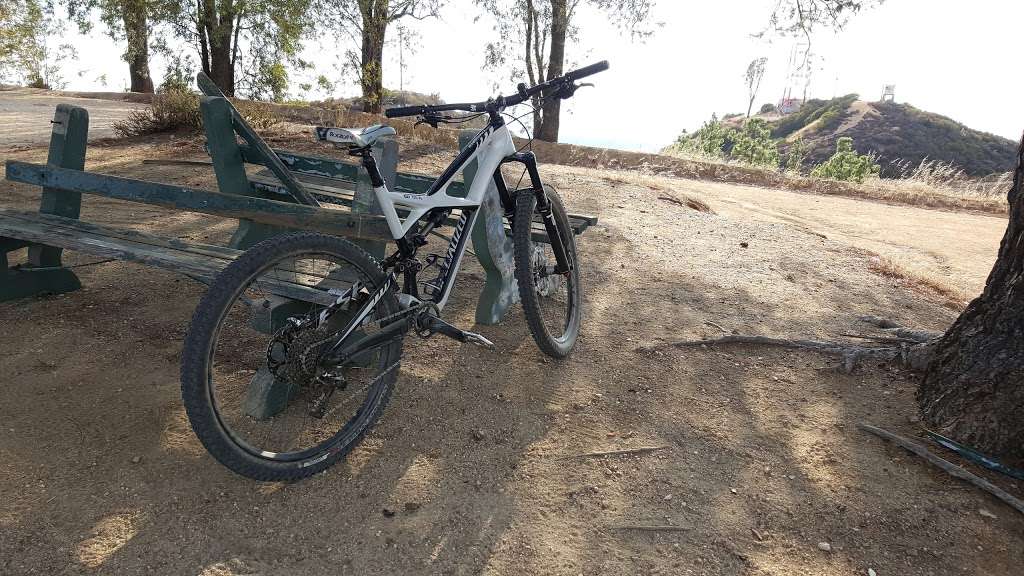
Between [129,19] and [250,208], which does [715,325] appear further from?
[129,19]

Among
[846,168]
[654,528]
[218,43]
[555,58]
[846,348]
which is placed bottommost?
[654,528]

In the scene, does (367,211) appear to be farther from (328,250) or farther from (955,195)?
(955,195)

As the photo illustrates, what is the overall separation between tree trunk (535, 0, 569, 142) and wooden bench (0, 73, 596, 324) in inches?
478

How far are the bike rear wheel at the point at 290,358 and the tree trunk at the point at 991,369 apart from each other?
7.69 ft

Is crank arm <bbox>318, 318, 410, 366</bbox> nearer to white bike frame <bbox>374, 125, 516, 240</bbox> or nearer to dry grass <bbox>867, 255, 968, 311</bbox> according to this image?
white bike frame <bbox>374, 125, 516, 240</bbox>

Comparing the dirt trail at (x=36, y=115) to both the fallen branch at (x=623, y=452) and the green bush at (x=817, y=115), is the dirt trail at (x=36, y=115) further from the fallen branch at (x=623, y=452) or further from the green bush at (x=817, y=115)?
the green bush at (x=817, y=115)

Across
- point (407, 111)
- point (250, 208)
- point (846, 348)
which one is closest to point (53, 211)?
point (250, 208)

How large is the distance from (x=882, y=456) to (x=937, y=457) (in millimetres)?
192

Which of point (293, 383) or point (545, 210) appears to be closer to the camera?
point (293, 383)

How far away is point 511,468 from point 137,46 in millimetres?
17545

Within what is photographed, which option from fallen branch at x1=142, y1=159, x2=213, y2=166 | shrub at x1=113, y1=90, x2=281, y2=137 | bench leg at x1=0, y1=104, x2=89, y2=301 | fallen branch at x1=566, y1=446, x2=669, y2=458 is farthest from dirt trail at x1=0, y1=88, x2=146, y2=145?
fallen branch at x1=566, y1=446, x2=669, y2=458

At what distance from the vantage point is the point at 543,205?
3.24 meters

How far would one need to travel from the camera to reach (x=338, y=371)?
7.66 ft

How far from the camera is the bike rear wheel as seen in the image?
1970mm
